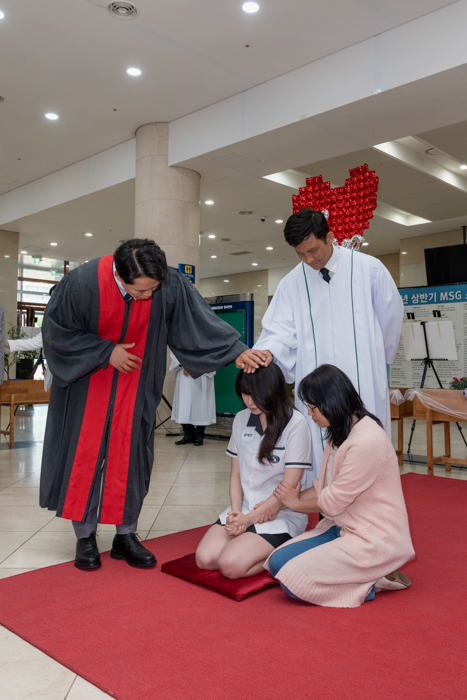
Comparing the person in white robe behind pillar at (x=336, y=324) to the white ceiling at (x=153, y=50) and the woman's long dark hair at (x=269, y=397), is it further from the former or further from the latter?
the white ceiling at (x=153, y=50)

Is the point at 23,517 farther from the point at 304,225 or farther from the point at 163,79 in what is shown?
the point at 163,79

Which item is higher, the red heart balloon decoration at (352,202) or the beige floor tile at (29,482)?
the red heart balloon decoration at (352,202)

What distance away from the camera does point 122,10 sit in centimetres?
533

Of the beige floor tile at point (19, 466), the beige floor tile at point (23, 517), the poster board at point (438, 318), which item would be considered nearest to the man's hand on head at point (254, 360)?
the beige floor tile at point (23, 517)

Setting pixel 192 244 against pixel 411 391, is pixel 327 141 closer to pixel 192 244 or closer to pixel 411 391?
pixel 192 244

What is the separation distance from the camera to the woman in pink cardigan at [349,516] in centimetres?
230

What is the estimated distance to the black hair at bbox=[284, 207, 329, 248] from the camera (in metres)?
2.60

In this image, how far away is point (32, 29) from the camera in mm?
5668

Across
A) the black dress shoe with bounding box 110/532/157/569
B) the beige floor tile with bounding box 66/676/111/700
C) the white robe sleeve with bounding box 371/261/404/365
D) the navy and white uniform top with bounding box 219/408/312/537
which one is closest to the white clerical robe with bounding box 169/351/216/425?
the black dress shoe with bounding box 110/532/157/569

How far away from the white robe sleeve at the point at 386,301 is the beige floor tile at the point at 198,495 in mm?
2001

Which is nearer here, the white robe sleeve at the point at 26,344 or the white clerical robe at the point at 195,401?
the white robe sleeve at the point at 26,344

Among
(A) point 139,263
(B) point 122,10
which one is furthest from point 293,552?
(B) point 122,10

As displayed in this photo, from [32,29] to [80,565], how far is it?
5091 millimetres

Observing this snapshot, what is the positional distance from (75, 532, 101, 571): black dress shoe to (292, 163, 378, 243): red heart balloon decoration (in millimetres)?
4730
